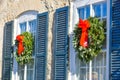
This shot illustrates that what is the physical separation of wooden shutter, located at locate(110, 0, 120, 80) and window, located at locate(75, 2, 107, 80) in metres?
0.44

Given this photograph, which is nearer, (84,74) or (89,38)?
(89,38)

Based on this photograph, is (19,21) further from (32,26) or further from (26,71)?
(26,71)

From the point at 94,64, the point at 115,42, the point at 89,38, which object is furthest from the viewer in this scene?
the point at 94,64

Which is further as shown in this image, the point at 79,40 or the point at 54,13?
the point at 54,13

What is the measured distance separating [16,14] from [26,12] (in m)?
0.70

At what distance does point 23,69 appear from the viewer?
11508mm

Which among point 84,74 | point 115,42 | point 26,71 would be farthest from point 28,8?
point 115,42

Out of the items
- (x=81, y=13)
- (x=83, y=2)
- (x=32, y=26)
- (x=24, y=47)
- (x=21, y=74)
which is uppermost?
(x=83, y=2)

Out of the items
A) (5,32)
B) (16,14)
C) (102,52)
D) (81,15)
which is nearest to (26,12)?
(16,14)

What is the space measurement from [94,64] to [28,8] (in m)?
3.52

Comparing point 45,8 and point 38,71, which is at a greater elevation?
point 45,8

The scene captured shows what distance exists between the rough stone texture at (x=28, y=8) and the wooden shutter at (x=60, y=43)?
290 mm

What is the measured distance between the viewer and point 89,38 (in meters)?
8.47

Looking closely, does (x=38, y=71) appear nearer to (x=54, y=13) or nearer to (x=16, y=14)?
(x=54, y=13)
